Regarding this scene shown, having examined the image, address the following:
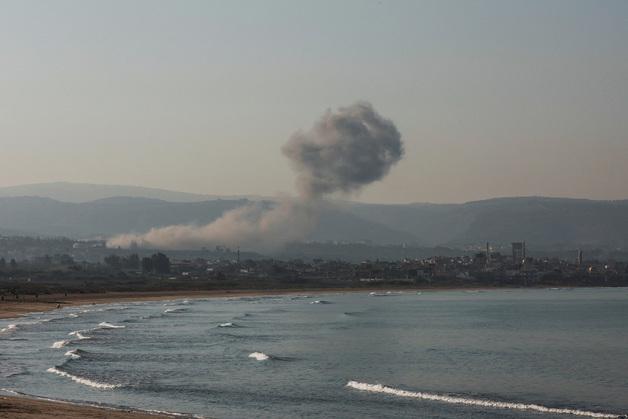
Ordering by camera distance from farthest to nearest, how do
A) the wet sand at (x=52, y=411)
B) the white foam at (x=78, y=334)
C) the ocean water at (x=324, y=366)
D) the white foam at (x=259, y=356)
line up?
the white foam at (x=78, y=334) < the white foam at (x=259, y=356) < the ocean water at (x=324, y=366) < the wet sand at (x=52, y=411)

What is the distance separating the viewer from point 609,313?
13850cm

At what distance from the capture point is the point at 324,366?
64.2 metres

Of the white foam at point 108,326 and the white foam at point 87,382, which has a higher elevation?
the white foam at point 108,326

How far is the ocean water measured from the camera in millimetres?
47250

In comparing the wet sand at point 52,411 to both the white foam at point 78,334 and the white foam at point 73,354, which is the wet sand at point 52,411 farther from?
the white foam at point 78,334

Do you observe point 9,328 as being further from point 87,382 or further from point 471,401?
point 471,401

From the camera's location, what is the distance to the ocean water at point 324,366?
1860 inches

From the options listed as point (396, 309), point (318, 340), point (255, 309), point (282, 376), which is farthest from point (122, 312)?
point (282, 376)

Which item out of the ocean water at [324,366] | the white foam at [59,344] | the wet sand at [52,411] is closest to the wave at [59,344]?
the white foam at [59,344]

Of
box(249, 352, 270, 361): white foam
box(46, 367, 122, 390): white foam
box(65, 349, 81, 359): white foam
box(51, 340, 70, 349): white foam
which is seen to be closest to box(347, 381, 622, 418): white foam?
box(46, 367, 122, 390): white foam

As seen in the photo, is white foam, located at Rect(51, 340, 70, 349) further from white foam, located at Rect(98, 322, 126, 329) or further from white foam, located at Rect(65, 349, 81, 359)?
white foam, located at Rect(98, 322, 126, 329)

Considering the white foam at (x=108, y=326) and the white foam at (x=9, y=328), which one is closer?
the white foam at (x=9, y=328)

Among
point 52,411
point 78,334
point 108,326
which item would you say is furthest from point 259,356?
point 108,326

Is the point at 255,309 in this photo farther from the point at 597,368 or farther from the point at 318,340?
the point at 597,368
